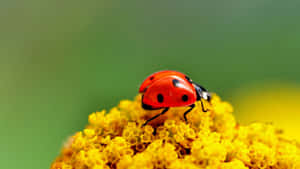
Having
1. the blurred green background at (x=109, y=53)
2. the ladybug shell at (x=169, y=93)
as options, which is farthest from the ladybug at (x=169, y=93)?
the blurred green background at (x=109, y=53)

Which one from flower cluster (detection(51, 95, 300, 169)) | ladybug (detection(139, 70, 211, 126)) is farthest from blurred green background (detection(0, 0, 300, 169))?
ladybug (detection(139, 70, 211, 126))

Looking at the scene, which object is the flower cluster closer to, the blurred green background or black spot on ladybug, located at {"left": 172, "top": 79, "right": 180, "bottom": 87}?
black spot on ladybug, located at {"left": 172, "top": 79, "right": 180, "bottom": 87}

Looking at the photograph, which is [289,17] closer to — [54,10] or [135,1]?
[135,1]

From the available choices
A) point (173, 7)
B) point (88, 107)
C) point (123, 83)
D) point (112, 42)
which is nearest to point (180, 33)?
point (173, 7)

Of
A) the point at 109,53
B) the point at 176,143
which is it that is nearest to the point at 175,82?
the point at 176,143

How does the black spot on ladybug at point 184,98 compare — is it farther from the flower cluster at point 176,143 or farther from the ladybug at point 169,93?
the flower cluster at point 176,143
